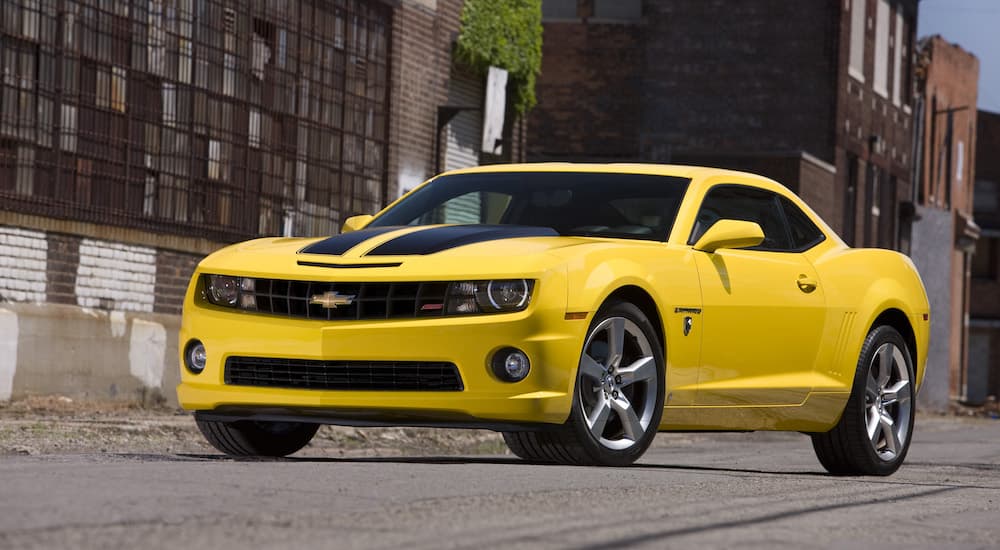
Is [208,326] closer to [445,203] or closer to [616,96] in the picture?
[445,203]

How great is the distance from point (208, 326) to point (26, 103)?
6.89 metres

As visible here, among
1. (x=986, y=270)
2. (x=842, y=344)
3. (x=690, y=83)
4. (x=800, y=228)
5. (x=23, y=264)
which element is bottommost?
(x=842, y=344)

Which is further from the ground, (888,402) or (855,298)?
(855,298)

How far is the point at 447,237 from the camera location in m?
8.83

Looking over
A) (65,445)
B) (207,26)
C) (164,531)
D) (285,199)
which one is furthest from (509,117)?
(164,531)

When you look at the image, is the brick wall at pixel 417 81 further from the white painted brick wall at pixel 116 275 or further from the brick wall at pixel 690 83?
the brick wall at pixel 690 83

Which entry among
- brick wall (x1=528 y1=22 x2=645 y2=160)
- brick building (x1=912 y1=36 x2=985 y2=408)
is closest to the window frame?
brick wall (x1=528 y1=22 x2=645 y2=160)

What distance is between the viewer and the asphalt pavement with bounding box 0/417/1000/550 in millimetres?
5582

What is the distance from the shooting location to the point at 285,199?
19.8 metres

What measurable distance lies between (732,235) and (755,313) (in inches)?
21.7

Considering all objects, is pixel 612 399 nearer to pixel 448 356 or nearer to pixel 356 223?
pixel 448 356

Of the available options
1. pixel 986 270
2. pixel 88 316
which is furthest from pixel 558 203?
pixel 986 270

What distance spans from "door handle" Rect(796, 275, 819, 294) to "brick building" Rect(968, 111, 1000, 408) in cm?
5302

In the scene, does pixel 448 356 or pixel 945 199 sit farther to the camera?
pixel 945 199
